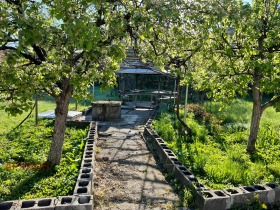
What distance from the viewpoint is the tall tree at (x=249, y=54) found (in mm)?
5996

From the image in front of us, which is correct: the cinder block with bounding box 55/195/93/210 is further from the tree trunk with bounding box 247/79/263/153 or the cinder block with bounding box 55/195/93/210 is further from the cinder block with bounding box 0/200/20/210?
the tree trunk with bounding box 247/79/263/153

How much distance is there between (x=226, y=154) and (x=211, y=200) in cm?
311

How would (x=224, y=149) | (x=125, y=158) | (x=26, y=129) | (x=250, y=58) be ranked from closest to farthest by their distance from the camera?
1. (x=250, y=58)
2. (x=125, y=158)
3. (x=224, y=149)
4. (x=26, y=129)

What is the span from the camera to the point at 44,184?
5012mm

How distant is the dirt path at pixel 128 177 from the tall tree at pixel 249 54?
102 inches

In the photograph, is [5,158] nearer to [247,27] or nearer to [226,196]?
[226,196]

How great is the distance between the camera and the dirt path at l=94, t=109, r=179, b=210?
4729 mm

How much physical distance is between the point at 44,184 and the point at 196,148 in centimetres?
398

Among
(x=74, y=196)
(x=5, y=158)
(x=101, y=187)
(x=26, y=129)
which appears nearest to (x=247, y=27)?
(x=101, y=187)

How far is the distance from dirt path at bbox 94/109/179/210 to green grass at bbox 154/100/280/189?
79 centimetres

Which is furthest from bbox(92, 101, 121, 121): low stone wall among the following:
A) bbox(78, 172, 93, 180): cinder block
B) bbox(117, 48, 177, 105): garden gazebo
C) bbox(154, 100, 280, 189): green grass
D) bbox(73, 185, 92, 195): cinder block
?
bbox(73, 185, 92, 195): cinder block

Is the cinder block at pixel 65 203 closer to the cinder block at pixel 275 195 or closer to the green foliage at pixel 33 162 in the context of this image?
the green foliage at pixel 33 162

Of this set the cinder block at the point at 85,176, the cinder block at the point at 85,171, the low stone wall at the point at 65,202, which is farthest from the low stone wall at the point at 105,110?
the low stone wall at the point at 65,202

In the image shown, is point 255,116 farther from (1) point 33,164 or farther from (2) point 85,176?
(1) point 33,164
